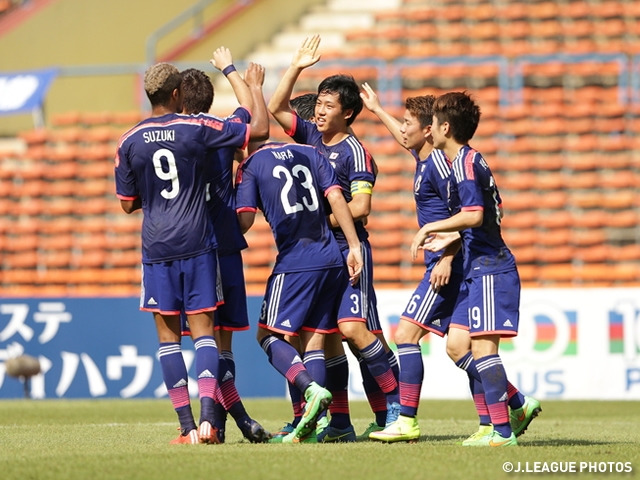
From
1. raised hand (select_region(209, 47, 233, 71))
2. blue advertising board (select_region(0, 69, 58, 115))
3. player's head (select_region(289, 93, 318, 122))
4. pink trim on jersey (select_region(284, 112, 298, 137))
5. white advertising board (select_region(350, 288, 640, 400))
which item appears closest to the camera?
raised hand (select_region(209, 47, 233, 71))

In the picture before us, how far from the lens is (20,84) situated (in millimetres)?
16594

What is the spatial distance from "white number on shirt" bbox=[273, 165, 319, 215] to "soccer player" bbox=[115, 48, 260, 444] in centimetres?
36

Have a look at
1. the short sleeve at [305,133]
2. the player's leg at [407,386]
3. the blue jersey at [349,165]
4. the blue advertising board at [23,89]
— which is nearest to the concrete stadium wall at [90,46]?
the blue advertising board at [23,89]

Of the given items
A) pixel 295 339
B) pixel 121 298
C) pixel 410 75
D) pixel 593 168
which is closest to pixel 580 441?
pixel 295 339

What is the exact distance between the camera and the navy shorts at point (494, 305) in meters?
6.18

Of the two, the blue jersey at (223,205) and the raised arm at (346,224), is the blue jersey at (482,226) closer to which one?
the raised arm at (346,224)

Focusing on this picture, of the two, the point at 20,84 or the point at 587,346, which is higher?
the point at 20,84

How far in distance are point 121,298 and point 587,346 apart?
5.44m

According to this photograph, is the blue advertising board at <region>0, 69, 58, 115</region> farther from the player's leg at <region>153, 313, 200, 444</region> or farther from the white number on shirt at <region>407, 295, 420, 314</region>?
the white number on shirt at <region>407, 295, 420, 314</region>

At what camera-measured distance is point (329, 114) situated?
704cm

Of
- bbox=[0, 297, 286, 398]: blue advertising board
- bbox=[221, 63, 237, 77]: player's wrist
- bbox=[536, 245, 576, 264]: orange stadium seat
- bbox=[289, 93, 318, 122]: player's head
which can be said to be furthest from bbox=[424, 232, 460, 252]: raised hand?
bbox=[536, 245, 576, 264]: orange stadium seat

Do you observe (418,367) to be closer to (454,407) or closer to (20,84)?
(454,407)

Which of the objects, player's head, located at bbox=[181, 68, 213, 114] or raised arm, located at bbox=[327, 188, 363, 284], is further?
player's head, located at bbox=[181, 68, 213, 114]

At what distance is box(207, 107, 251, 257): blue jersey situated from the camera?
6734mm
